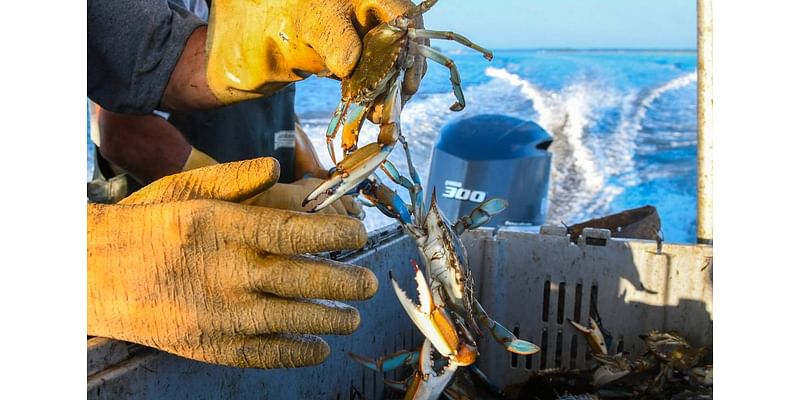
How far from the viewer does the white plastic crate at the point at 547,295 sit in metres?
1.69

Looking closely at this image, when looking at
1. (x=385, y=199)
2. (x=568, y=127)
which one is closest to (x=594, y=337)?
(x=385, y=199)

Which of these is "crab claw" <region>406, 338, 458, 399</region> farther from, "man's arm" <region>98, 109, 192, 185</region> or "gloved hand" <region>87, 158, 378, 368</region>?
"man's arm" <region>98, 109, 192, 185</region>

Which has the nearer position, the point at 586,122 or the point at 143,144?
the point at 143,144

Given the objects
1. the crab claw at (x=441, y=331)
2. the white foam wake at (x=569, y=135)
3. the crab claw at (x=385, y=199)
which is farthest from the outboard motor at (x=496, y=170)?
the white foam wake at (x=569, y=135)

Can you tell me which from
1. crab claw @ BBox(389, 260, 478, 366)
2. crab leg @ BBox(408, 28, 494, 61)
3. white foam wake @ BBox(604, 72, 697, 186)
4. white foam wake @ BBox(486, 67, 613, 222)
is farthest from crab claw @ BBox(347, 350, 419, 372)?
white foam wake @ BBox(604, 72, 697, 186)

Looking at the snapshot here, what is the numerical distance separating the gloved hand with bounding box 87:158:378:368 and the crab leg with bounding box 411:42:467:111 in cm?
32

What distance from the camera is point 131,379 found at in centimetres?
96

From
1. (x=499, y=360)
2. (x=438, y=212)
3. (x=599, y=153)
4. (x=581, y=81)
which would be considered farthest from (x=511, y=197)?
(x=581, y=81)

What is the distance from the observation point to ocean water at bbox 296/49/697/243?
8.52 metres

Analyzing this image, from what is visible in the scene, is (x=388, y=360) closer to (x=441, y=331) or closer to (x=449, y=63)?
(x=441, y=331)

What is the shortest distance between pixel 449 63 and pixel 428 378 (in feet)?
2.32

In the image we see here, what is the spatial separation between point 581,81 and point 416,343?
12.6 meters

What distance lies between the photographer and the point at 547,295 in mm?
1992
